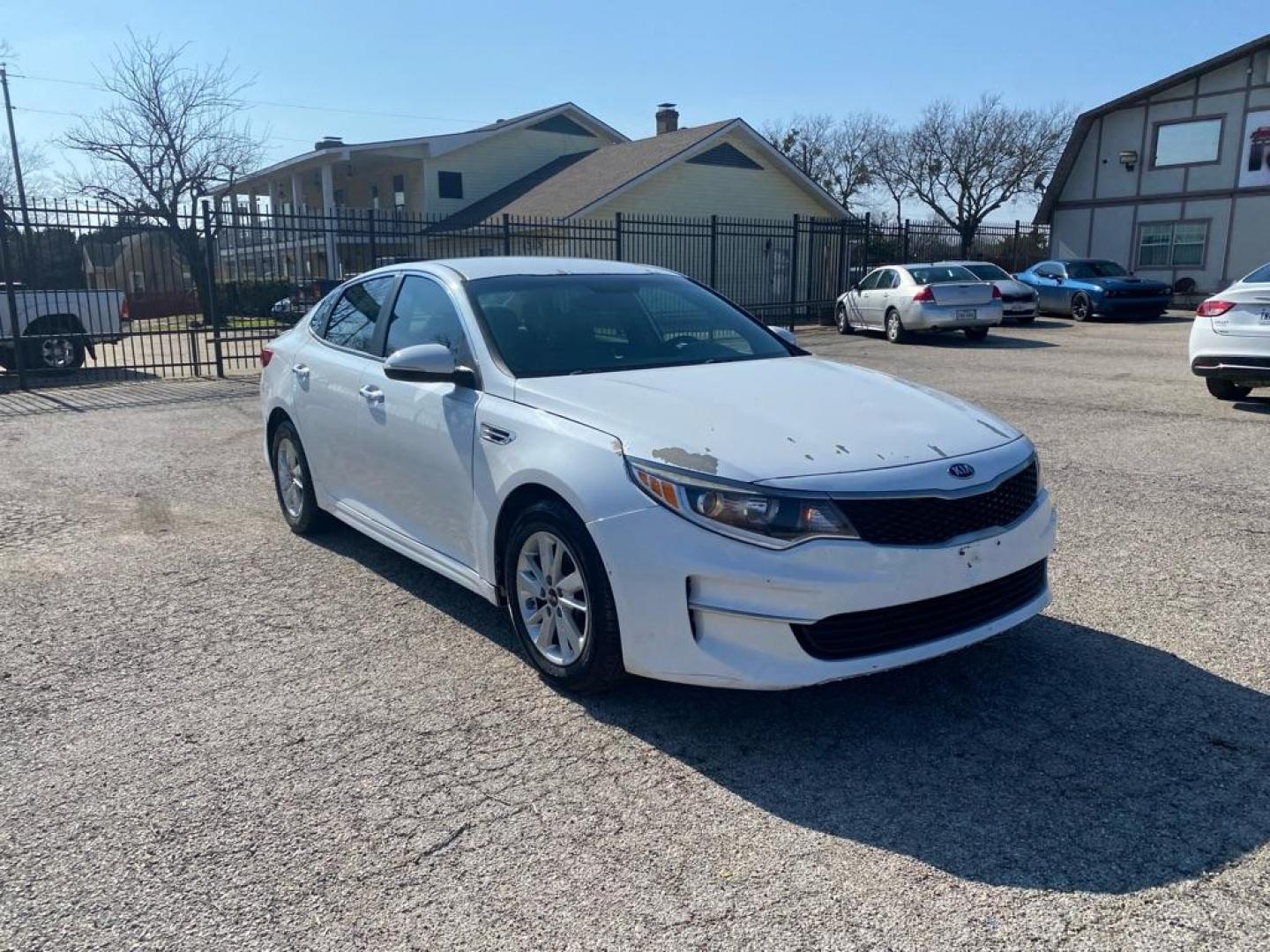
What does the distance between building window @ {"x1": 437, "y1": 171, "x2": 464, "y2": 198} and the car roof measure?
29803 mm

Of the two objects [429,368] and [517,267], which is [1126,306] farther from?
[429,368]

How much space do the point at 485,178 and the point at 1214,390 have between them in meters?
27.5

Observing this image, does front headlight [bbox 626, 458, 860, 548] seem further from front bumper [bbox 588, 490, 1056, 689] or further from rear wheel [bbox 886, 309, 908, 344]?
rear wheel [bbox 886, 309, 908, 344]

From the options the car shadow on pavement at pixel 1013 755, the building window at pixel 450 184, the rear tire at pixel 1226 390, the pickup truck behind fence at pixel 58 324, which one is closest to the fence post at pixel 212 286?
the pickup truck behind fence at pixel 58 324

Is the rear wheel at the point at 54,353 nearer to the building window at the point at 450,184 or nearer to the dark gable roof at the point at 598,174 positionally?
the dark gable roof at the point at 598,174

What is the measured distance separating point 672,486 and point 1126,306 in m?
23.8

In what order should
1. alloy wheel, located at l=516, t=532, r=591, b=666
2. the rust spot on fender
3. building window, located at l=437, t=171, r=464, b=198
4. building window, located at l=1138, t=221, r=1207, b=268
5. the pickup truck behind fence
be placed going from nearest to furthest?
the rust spot on fender, alloy wheel, located at l=516, t=532, r=591, b=666, the pickup truck behind fence, building window, located at l=1138, t=221, r=1207, b=268, building window, located at l=437, t=171, r=464, b=198

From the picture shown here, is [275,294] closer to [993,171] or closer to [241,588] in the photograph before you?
[241,588]

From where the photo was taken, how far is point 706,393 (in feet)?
12.9

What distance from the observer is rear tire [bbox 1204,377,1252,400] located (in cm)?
1086

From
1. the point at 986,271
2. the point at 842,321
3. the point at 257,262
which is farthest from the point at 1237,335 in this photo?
the point at 257,262

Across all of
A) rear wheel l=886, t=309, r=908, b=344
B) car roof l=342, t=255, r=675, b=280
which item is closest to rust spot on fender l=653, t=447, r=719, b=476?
car roof l=342, t=255, r=675, b=280

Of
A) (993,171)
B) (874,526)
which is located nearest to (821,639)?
Answer: (874,526)

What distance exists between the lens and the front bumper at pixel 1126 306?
77.5 feet
